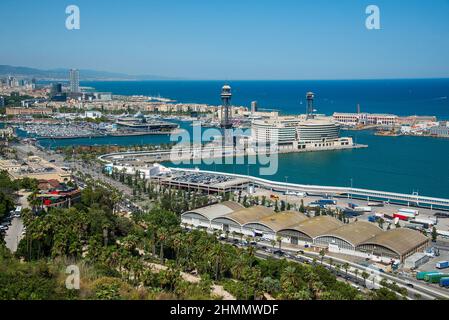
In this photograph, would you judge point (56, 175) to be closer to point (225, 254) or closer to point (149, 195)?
point (149, 195)

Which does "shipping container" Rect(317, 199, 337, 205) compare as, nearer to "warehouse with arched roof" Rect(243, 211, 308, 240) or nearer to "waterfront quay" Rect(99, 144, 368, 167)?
"warehouse with arched roof" Rect(243, 211, 308, 240)

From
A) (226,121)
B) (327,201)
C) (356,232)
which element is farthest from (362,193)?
(226,121)

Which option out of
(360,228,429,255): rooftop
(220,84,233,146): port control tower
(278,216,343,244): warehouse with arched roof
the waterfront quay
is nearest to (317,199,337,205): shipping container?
(278,216,343,244): warehouse with arched roof

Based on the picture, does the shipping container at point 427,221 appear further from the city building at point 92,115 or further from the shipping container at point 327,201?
the city building at point 92,115

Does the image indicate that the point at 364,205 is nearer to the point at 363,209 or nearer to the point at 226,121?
the point at 363,209

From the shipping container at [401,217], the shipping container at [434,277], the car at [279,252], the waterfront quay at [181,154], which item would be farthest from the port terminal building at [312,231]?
the waterfront quay at [181,154]
